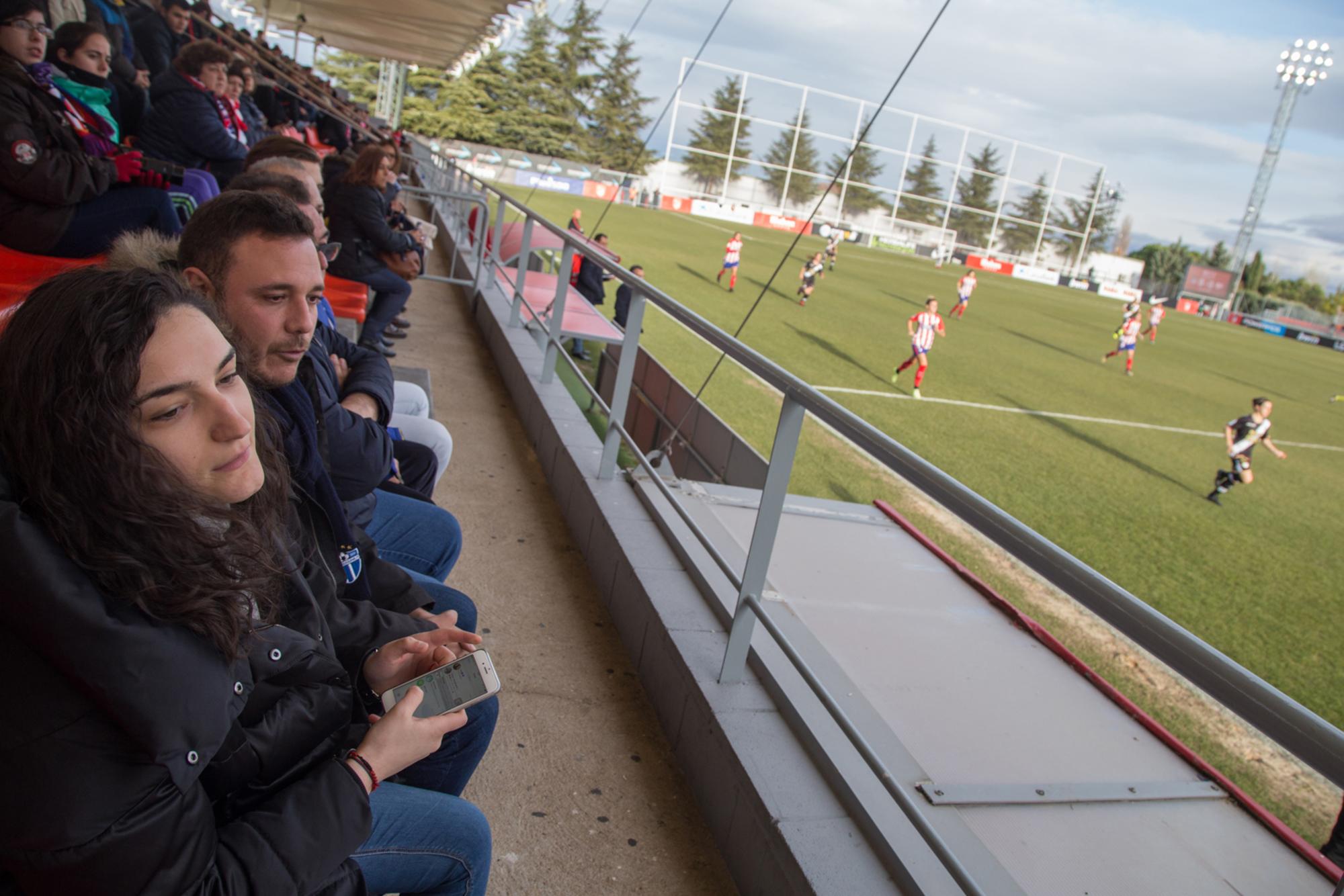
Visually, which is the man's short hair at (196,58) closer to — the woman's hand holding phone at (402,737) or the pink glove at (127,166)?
the pink glove at (127,166)

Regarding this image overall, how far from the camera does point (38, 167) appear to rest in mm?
2551

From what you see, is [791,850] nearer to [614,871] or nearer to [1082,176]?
[614,871]

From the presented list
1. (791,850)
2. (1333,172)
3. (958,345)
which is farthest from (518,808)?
(1333,172)

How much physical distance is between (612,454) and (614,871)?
1606mm

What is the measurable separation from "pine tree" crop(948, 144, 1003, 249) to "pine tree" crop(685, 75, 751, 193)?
15.7m

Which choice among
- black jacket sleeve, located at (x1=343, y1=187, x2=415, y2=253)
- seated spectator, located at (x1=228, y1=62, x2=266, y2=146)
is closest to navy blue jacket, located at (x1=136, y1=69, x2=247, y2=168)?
seated spectator, located at (x1=228, y1=62, x2=266, y2=146)

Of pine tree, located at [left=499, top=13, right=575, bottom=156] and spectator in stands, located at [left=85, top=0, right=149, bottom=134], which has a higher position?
pine tree, located at [left=499, top=13, right=575, bottom=156]

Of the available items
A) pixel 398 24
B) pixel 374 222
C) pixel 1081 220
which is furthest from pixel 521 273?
pixel 1081 220

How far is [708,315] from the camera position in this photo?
2028 centimetres

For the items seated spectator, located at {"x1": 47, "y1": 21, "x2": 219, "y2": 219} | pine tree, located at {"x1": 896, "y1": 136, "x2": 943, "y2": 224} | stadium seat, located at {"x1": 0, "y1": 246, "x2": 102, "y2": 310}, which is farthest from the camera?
pine tree, located at {"x1": 896, "y1": 136, "x2": 943, "y2": 224}

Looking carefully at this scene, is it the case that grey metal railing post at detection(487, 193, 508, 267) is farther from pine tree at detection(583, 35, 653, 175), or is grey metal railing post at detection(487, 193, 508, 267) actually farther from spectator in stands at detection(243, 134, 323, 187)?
pine tree at detection(583, 35, 653, 175)

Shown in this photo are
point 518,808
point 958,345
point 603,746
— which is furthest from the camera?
point 958,345

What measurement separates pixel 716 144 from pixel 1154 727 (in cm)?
5221

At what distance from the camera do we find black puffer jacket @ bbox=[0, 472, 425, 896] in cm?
74
